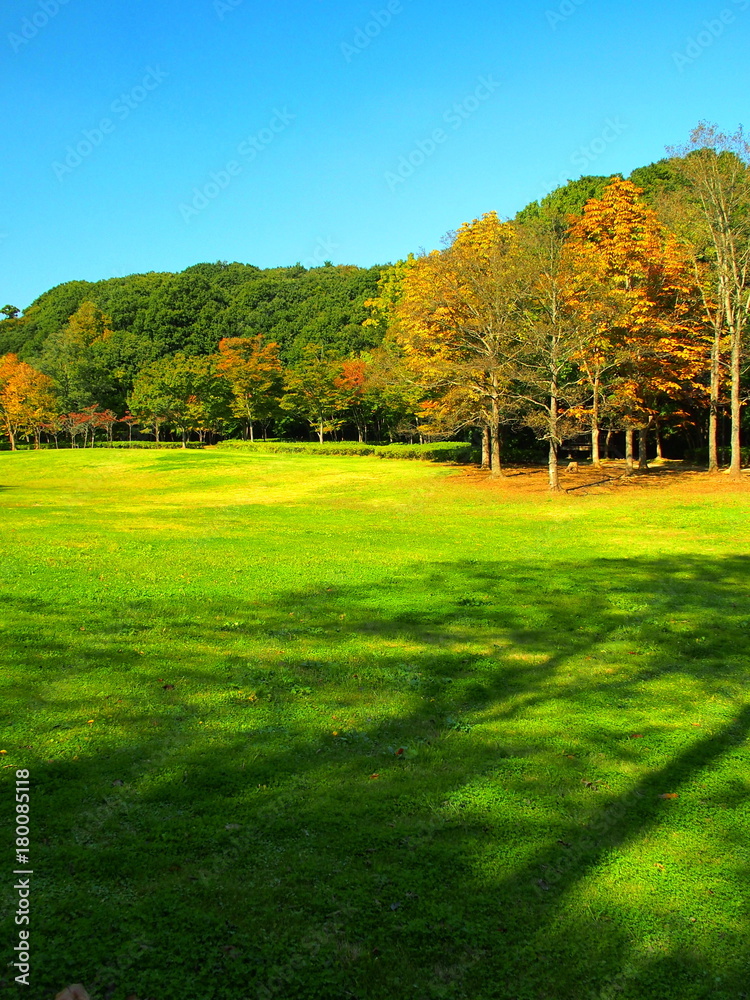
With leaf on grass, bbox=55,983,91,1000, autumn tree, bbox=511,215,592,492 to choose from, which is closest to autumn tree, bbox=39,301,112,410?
autumn tree, bbox=511,215,592,492

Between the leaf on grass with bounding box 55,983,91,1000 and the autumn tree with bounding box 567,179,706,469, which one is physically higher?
the autumn tree with bounding box 567,179,706,469

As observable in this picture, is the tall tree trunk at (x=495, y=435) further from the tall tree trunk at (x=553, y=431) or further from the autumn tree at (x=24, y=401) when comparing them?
the autumn tree at (x=24, y=401)

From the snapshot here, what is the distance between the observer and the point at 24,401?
67188mm

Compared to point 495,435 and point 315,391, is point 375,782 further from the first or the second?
point 315,391

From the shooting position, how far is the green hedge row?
46406 mm

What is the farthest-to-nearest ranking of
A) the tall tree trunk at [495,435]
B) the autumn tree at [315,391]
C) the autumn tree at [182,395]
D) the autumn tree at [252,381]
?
the autumn tree at [252,381] → the autumn tree at [182,395] → the autumn tree at [315,391] → the tall tree trunk at [495,435]

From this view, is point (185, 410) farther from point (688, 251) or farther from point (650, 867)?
point (650, 867)

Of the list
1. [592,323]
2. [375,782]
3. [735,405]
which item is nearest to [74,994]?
[375,782]

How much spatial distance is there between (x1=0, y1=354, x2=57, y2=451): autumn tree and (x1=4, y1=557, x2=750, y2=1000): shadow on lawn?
221ft

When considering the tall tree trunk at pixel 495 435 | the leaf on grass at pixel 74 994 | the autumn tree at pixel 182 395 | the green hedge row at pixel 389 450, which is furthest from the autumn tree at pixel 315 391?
the leaf on grass at pixel 74 994

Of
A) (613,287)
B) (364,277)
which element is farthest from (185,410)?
(613,287)

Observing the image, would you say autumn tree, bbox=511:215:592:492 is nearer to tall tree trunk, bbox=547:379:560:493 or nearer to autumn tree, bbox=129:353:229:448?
tall tree trunk, bbox=547:379:560:493

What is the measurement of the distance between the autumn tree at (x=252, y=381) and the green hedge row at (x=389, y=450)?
14.2 feet

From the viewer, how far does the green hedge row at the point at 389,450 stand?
46.4 meters
